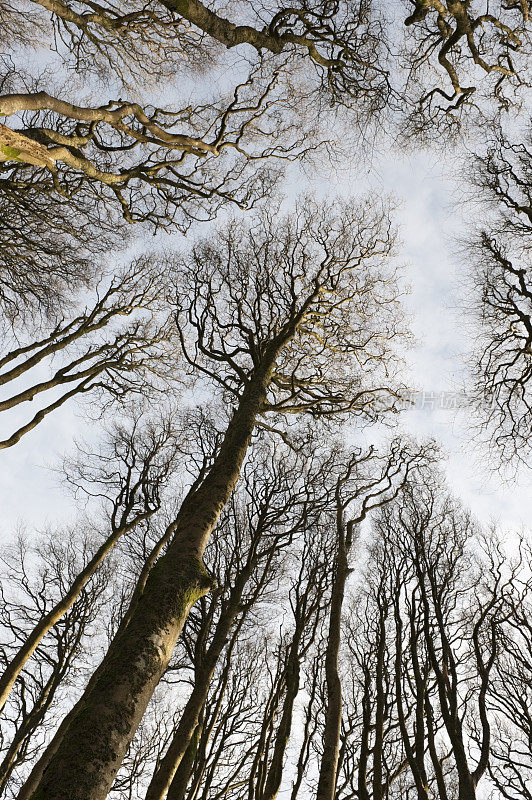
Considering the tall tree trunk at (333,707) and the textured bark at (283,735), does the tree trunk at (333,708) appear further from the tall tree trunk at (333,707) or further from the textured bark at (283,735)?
the textured bark at (283,735)

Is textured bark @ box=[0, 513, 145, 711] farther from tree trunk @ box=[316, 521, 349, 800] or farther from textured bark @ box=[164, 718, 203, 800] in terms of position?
tree trunk @ box=[316, 521, 349, 800]

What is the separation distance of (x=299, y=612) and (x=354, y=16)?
933 centimetres

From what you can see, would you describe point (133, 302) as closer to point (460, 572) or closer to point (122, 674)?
point (122, 674)

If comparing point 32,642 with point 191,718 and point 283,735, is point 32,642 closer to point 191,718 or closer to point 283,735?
point 191,718

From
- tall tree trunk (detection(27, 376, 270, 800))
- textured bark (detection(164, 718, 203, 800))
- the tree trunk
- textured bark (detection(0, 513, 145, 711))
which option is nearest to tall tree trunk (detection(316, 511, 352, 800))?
the tree trunk

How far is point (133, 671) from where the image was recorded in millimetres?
3012

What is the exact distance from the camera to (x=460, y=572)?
1001 cm

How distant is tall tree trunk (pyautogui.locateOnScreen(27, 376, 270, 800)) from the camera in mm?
2445

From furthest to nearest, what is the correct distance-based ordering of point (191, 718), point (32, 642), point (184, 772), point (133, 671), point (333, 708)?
1. point (32, 642)
2. point (191, 718)
3. point (184, 772)
4. point (333, 708)
5. point (133, 671)

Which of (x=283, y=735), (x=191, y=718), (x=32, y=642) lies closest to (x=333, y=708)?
(x=283, y=735)

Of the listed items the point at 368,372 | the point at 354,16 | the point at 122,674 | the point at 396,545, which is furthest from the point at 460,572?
the point at 354,16

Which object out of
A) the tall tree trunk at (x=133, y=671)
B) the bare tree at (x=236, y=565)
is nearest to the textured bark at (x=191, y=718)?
the bare tree at (x=236, y=565)

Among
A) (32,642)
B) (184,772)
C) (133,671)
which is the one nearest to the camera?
(133,671)

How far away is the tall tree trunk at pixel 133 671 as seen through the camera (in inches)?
96.3
